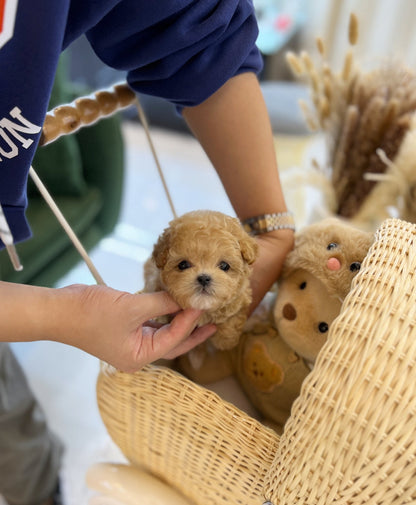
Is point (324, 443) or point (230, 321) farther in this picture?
point (230, 321)

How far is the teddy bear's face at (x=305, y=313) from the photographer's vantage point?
0.59m

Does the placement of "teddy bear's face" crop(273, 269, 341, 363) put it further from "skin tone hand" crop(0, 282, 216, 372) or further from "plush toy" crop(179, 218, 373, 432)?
"skin tone hand" crop(0, 282, 216, 372)

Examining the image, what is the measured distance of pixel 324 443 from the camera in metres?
0.42

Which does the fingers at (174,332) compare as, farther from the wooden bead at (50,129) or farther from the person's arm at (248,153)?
the wooden bead at (50,129)

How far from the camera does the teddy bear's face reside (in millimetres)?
591

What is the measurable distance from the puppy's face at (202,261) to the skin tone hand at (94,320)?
0.10ft

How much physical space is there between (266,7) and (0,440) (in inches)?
94.5

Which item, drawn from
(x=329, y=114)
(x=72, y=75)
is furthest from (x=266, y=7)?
(x=329, y=114)

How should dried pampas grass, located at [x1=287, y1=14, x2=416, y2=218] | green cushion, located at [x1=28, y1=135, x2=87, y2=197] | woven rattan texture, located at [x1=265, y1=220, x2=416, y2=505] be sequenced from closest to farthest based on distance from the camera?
woven rattan texture, located at [x1=265, y1=220, x2=416, y2=505]
dried pampas grass, located at [x1=287, y1=14, x2=416, y2=218]
green cushion, located at [x1=28, y1=135, x2=87, y2=197]

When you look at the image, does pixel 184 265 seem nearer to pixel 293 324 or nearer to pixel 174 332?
pixel 174 332

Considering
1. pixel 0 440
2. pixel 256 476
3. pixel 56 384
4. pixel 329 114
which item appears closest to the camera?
pixel 256 476

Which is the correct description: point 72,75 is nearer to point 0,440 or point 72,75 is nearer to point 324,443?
point 0,440

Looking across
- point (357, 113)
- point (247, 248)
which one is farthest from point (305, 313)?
point (357, 113)

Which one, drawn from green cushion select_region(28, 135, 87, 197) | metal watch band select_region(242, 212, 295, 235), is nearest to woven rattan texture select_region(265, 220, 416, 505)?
metal watch band select_region(242, 212, 295, 235)
